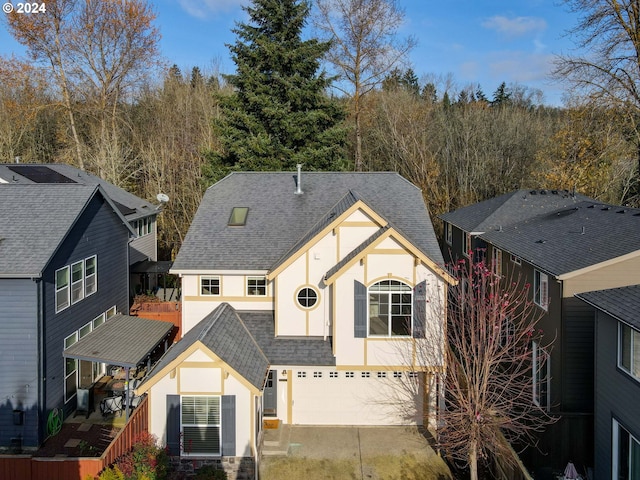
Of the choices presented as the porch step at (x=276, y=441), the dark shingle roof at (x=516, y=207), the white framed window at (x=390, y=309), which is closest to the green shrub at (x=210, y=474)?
the porch step at (x=276, y=441)

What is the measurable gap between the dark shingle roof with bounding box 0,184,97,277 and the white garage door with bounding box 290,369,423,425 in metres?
8.46

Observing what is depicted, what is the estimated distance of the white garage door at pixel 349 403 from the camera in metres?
15.5

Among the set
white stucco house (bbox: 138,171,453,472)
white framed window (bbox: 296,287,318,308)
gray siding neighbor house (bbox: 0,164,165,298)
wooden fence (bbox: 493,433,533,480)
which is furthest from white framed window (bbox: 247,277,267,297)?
wooden fence (bbox: 493,433,533,480)

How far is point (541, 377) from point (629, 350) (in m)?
5.18

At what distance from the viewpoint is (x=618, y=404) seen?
35.1 ft

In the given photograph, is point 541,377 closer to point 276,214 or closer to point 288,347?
point 288,347

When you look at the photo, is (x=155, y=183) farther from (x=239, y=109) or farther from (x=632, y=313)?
(x=632, y=313)

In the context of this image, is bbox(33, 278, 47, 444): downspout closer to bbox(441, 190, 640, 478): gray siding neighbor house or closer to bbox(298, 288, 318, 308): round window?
bbox(298, 288, 318, 308): round window

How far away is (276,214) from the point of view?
62.1 ft

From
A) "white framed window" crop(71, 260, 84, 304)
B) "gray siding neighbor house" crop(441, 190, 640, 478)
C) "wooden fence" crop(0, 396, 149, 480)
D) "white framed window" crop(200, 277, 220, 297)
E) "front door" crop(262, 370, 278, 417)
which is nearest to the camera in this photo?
"wooden fence" crop(0, 396, 149, 480)

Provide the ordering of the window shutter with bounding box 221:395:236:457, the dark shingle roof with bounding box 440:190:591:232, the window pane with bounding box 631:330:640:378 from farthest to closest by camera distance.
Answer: the dark shingle roof with bounding box 440:190:591:232 < the window shutter with bounding box 221:395:236:457 < the window pane with bounding box 631:330:640:378

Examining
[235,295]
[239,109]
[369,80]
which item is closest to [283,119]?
[239,109]

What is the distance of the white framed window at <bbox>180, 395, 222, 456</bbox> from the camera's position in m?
12.7

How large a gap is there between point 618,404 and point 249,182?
1518 centimetres
